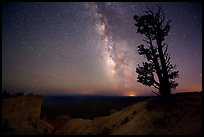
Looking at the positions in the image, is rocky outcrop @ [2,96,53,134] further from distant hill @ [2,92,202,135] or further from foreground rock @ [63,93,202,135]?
foreground rock @ [63,93,202,135]

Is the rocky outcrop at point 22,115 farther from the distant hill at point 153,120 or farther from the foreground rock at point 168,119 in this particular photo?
the foreground rock at point 168,119

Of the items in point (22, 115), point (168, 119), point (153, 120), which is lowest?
point (22, 115)

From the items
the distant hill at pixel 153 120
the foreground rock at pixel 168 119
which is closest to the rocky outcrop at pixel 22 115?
the distant hill at pixel 153 120

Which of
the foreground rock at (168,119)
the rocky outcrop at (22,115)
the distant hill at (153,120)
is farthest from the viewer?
the rocky outcrop at (22,115)

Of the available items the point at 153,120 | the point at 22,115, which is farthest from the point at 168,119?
the point at 22,115

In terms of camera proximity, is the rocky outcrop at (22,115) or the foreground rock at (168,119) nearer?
the foreground rock at (168,119)

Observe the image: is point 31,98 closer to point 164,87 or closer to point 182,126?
point 164,87

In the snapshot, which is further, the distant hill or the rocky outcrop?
the rocky outcrop

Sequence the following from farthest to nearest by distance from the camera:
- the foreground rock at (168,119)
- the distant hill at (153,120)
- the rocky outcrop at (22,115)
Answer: the rocky outcrop at (22,115) → the distant hill at (153,120) → the foreground rock at (168,119)

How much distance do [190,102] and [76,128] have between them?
1475 centimetres

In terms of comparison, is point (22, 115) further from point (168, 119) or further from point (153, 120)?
point (168, 119)

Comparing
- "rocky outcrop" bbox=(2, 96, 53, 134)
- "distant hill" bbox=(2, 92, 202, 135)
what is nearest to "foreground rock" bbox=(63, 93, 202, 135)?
"distant hill" bbox=(2, 92, 202, 135)

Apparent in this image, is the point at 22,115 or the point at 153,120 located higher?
the point at 153,120

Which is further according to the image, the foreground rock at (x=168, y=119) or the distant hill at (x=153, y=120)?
the distant hill at (x=153, y=120)
